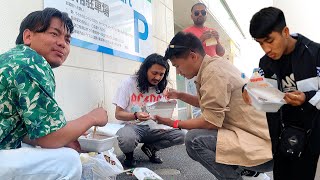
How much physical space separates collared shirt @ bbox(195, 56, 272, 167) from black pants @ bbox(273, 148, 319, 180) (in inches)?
2.5

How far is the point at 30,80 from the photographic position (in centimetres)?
94

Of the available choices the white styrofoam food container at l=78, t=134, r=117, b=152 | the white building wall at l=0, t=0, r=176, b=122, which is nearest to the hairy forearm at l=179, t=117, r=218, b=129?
the white styrofoam food container at l=78, t=134, r=117, b=152

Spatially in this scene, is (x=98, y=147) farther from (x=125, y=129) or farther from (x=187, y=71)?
(x=125, y=129)

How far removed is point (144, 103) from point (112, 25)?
2.70 feet

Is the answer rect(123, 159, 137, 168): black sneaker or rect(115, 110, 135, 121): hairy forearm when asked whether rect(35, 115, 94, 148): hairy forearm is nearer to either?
rect(115, 110, 135, 121): hairy forearm

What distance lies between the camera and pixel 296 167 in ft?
4.29

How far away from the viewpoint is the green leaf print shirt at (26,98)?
93cm

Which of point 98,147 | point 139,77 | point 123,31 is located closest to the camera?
point 98,147

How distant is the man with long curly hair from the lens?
7.79 ft

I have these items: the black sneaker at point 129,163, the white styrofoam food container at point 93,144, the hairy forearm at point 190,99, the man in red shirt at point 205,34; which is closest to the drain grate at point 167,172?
the black sneaker at point 129,163

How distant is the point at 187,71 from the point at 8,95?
104 cm

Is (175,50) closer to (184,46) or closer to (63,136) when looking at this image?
(184,46)

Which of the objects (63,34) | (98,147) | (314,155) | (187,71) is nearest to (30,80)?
(63,34)

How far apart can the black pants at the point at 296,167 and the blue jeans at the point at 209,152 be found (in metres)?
0.11
